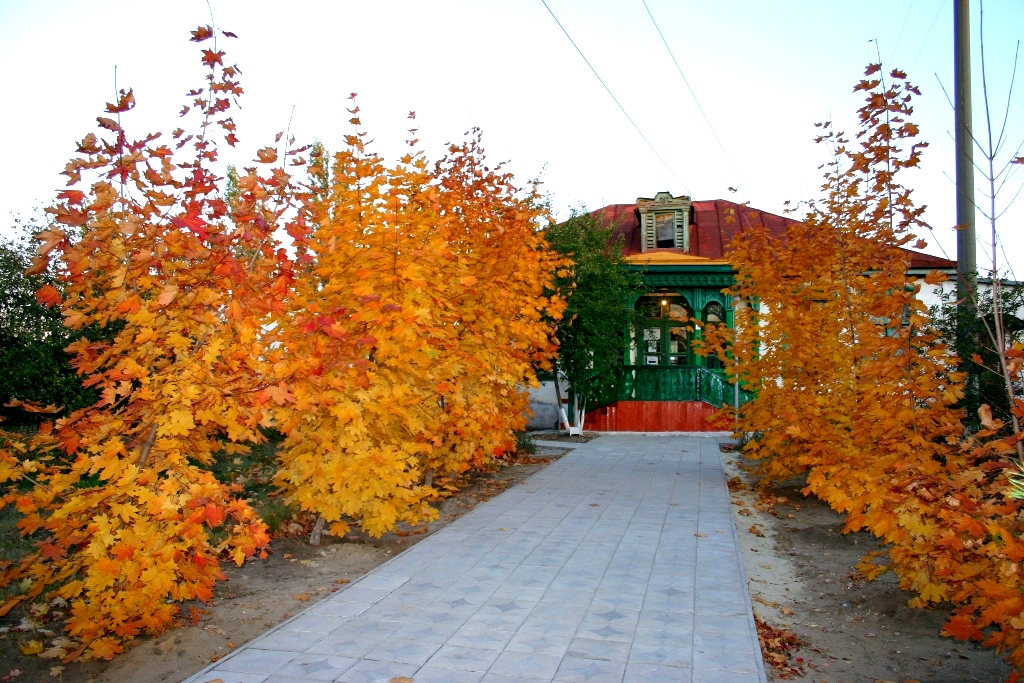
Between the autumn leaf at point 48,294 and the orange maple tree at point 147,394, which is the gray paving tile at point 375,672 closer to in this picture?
the orange maple tree at point 147,394

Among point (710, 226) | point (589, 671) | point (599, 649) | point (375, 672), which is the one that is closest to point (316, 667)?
point (375, 672)

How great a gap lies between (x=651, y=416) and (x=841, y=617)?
14049 millimetres

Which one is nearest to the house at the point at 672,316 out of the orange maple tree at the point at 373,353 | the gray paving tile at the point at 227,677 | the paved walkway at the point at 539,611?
the orange maple tree at the point at 373,353

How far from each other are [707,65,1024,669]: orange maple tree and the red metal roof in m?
12.2

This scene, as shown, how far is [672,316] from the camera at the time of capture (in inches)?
882

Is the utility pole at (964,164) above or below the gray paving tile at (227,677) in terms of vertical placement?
above

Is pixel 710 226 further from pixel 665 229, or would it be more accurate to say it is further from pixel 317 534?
pixel 317 534

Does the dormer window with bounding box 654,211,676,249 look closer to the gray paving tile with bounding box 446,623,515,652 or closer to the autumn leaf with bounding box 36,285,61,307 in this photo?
the gray paving tile with bounding box 446,623,515,652

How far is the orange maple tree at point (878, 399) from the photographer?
167 inches

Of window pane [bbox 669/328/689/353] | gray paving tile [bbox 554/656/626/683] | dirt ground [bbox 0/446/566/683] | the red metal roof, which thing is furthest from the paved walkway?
the red metal roof

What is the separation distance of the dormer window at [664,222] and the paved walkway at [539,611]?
47.9 feet

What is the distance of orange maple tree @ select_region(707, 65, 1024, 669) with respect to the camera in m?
4.25

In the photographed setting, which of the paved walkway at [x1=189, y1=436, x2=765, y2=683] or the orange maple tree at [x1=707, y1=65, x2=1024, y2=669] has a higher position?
the orange maple tree at [x1=707, y1=65, x2=1024, y2=669]

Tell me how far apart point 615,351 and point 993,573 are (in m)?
13.5
